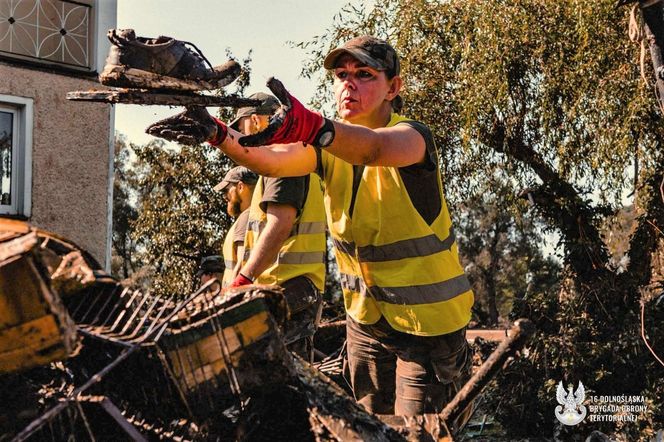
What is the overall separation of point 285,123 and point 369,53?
0.95m

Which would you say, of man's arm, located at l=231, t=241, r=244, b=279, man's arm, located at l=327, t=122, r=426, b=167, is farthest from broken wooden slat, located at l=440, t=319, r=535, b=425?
man's arm, located at l=231, t=241, r=244, b=279

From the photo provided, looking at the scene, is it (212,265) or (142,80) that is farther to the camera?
(212,265)

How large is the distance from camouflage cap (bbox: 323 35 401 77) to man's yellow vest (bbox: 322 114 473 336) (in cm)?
38

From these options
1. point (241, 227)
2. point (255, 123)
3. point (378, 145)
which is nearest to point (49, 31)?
point (241, 227)

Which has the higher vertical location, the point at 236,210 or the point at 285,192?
the point at 285,192

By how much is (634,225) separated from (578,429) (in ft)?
12.1

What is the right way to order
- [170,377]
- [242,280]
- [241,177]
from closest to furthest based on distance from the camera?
[170,377], [242,280], [241,177]

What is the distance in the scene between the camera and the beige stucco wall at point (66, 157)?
955cm

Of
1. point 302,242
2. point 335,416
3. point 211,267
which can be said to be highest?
point 302,242

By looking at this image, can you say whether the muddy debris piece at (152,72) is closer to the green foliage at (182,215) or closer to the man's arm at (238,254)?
the man's arm at (238,254)

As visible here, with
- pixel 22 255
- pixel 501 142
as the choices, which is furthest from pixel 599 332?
pixel 22 255

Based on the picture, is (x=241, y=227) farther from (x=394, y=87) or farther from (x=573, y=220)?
(x=573, y=220)

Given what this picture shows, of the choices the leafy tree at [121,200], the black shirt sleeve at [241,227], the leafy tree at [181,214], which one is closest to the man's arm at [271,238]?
the black shirt sleeve at [241,227]

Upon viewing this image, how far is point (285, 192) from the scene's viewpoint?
439 cm
